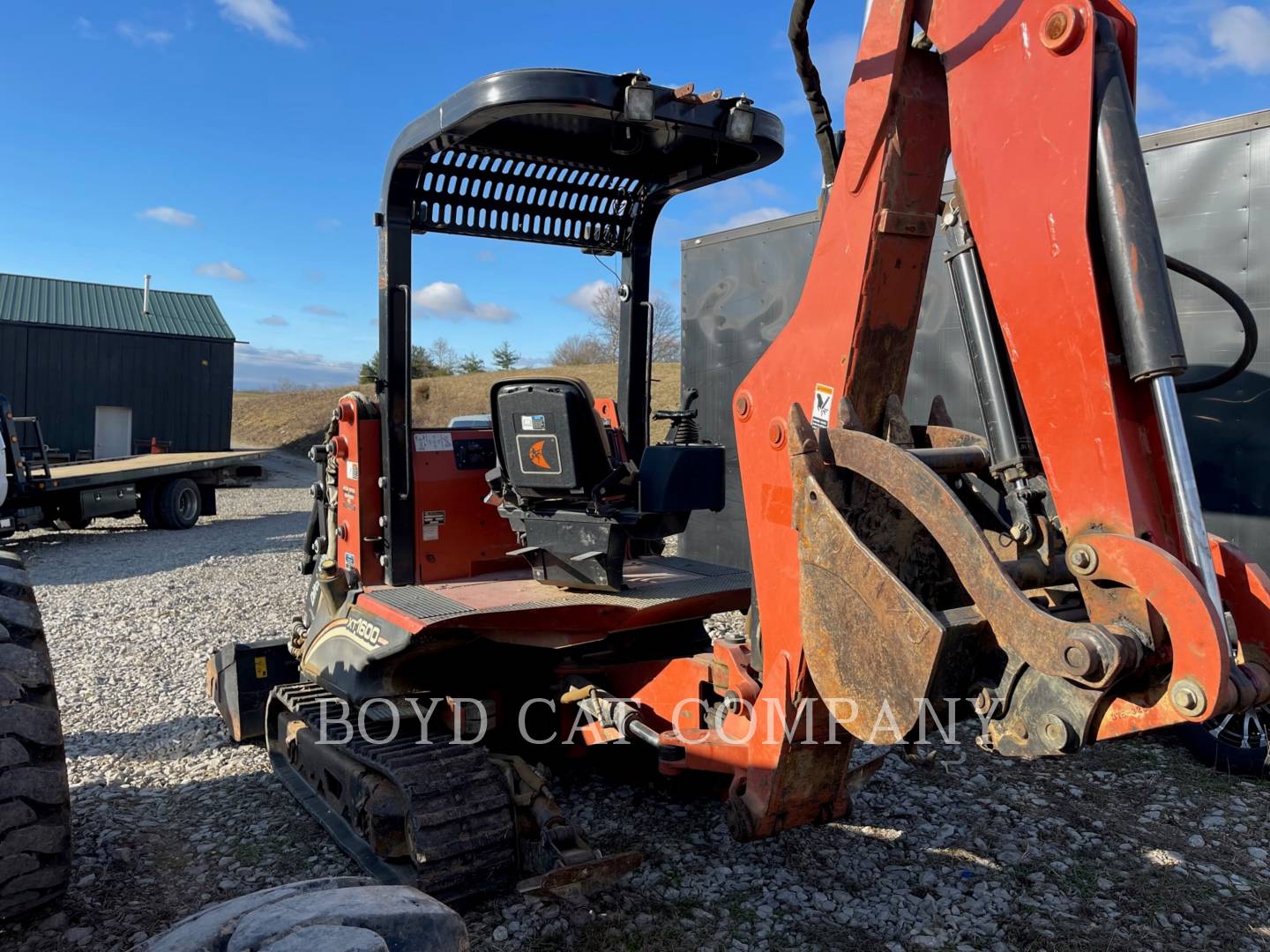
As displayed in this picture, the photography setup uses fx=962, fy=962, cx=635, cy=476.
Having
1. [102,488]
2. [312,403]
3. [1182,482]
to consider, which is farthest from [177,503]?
[312,403]

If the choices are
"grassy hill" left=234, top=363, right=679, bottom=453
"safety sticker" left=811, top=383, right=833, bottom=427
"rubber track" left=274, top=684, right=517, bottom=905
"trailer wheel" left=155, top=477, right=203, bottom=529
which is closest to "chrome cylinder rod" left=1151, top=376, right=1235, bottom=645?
"safety sticker" left=811, top=383, right=833, bottom=427

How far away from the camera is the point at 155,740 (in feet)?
17.2

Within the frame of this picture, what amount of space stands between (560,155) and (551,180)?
137 mm

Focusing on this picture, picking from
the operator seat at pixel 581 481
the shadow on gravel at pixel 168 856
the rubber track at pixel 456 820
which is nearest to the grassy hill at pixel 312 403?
the shadow on gravel at pixel 168 856

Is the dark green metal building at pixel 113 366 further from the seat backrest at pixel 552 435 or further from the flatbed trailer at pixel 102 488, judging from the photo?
the seat backrest at pixel 552 435

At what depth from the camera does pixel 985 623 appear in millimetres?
2229

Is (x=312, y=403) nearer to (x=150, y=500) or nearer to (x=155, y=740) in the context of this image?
(x=150, y=500)

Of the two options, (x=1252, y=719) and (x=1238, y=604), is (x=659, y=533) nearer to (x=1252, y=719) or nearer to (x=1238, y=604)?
(x=1238, y=604)

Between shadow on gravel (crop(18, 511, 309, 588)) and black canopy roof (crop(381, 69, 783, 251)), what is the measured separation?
323 inches

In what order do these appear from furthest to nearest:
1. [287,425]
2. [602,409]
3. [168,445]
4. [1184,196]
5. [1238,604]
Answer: [287,425]
[168,445]
[1184,196]
[602,409]
[1238,604]

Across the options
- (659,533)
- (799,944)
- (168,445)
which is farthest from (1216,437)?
(168,445)

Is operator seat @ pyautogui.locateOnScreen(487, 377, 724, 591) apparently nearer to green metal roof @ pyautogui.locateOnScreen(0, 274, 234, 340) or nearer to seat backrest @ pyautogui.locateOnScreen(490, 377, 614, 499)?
seat backrest @ pyautogui.locateOnScreen(490, 377, 614, 499)

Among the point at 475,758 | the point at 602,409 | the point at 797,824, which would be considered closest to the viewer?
the point at 797,824

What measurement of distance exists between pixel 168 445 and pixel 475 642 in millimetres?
22908
